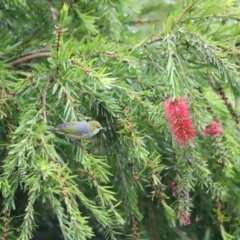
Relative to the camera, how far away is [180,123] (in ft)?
3.15

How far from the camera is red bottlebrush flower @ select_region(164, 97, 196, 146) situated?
960 mm

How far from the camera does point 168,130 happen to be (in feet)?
3.42

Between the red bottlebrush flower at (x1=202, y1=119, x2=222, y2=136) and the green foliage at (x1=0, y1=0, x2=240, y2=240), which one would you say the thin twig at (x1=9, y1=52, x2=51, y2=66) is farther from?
the red bottlebrush flower at (x1=202, y1=119, x2=222, y2=136)

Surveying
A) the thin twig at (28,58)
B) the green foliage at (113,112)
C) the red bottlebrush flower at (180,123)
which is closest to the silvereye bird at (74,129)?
the green foliage at (113,112)

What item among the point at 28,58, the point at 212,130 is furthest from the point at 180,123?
the point at 28,58

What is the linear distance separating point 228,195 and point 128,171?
407 mm

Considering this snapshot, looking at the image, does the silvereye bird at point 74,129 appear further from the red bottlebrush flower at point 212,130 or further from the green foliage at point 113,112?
the red bottlebrush flower at point 212,130

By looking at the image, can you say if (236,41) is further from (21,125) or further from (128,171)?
(21,125)

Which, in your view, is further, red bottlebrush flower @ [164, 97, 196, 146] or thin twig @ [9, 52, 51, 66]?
thin twig @ [9, 52, 51, 66]

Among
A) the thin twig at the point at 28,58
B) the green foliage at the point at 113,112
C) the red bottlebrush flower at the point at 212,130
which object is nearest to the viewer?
the green foliage at the point at 113,112

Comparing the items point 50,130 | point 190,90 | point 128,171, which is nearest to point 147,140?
point 128,171

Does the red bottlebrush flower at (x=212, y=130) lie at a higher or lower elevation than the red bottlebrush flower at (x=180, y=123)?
lower

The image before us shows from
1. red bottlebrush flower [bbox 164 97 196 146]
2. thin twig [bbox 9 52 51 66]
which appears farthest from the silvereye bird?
thin twig [bbox 9 52 51 66]

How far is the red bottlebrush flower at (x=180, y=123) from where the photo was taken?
96cm
